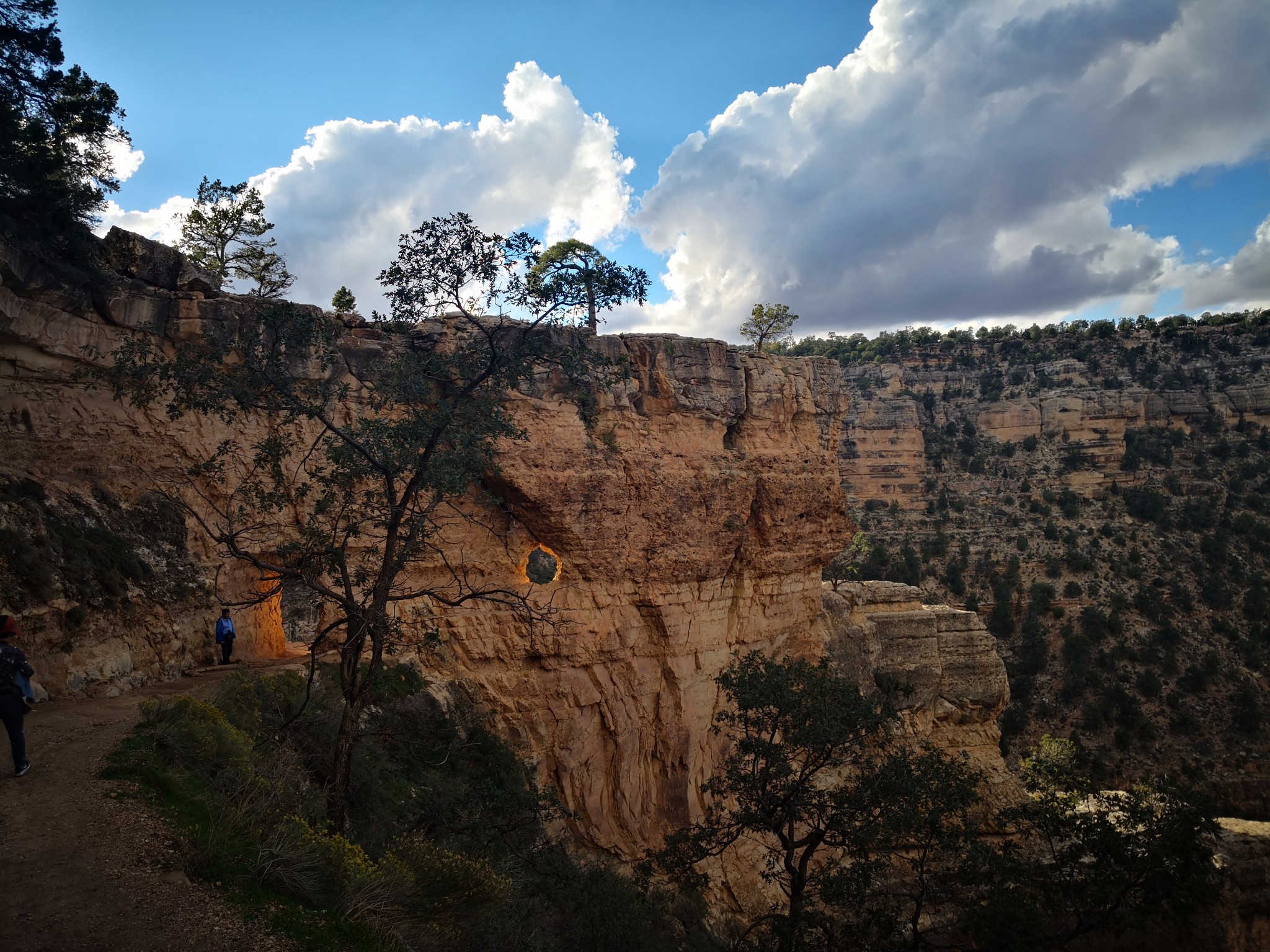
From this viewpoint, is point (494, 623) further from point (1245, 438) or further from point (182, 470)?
point (1245, 438)

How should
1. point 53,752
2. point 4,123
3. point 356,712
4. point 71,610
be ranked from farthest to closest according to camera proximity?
point 4,123
point 71,610
point 356,712
point 53,752

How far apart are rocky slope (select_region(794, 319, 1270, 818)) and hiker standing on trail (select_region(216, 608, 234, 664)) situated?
38.1 m

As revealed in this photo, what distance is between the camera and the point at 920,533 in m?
→ 53.7

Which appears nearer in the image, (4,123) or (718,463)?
(4,123)

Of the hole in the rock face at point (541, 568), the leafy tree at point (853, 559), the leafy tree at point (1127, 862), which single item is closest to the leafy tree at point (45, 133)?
the hole in the rock face at point (541, 568)

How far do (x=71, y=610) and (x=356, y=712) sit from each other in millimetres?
6057

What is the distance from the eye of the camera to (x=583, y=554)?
1986cm

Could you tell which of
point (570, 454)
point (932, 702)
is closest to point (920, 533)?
point (932, 702)

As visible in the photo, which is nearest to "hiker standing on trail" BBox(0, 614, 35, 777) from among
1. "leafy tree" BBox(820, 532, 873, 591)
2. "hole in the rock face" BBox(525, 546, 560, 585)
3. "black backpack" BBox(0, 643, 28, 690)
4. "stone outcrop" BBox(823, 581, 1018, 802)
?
"black backpack" BBox(0, 643, 28, 690)

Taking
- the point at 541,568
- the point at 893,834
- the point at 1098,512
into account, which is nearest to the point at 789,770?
the point at 893,834

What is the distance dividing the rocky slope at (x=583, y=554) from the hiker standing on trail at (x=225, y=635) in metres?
0.34

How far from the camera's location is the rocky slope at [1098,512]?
3909 cm

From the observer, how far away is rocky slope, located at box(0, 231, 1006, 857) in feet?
44.4

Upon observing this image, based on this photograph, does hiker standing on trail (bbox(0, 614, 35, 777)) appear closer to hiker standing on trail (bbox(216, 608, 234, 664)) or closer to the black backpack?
the black backpack
